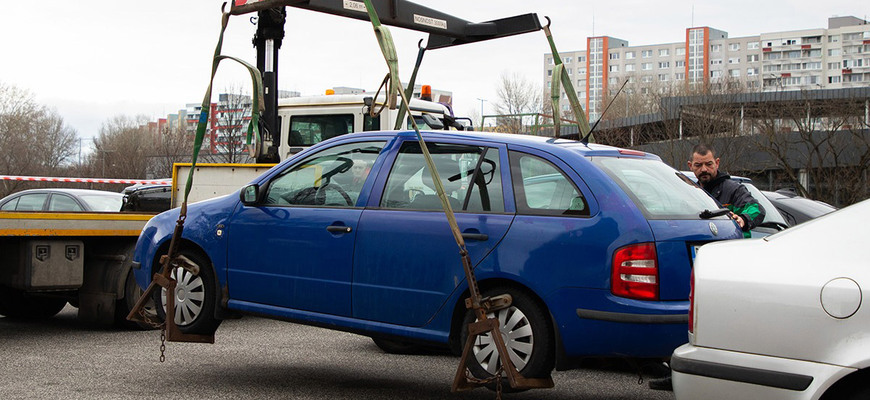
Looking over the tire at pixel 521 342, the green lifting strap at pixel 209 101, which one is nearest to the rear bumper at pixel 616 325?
the tire at pixel 521 342

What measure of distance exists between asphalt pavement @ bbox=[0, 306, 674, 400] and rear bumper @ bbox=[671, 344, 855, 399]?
1.22 m

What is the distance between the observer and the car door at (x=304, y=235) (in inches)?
240

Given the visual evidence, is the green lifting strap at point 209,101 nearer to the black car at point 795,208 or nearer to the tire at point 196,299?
the tire at point 196,299

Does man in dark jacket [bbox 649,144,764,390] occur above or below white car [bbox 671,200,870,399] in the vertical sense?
above

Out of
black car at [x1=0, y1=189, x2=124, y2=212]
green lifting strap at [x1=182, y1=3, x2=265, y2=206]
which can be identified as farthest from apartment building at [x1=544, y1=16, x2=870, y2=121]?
green lifting strap at [x1=182, y1=3, x2=265, y2=206]

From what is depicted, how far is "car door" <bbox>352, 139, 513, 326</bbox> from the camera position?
5.58 metres

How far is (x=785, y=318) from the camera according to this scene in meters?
3.77

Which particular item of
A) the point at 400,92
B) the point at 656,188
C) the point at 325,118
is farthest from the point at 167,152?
the point at 656,188

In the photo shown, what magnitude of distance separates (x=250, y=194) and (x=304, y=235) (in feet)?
1.95

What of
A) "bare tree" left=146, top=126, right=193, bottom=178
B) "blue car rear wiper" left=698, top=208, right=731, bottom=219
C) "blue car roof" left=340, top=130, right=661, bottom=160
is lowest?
"blue car rear wiper" left=698, top=208, right=731, bottom=219

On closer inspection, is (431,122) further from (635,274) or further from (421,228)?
(635,274)

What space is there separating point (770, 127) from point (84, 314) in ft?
96.6

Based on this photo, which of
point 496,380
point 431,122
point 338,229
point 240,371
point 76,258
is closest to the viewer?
point 496,380

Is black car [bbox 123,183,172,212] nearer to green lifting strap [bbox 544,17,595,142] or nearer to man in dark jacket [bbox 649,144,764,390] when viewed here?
green lifting strap [bbox 544,17,595,142]
